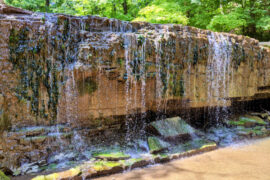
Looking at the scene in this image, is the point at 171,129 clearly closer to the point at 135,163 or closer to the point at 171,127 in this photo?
the point at 171,127

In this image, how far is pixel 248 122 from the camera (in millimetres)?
7801

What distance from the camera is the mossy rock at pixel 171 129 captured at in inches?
226

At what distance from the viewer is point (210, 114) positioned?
7.73 m

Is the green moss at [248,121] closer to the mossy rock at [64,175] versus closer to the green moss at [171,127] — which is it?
the green moss at [171,127]

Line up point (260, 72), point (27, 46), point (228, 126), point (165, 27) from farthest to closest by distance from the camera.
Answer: point (260, 72), point (228, 126), point (165, 27), point (27, 46)

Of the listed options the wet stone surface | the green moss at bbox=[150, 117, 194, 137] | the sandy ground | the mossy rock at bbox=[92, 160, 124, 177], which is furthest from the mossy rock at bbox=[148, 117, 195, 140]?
the mossy rock at bbox=[92, 160, 124, 177]

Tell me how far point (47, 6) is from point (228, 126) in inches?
488

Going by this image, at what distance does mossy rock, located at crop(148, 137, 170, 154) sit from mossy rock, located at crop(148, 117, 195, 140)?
8.5 inches

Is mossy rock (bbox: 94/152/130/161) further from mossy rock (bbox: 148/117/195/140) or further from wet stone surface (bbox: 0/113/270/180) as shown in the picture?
mossy rock (bbox: 148/117/195/140)

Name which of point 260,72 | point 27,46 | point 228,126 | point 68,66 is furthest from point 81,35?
point 260,72

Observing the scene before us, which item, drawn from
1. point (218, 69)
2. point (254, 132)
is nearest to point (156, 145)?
point (218, 69)

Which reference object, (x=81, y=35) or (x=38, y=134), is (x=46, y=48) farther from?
(x=38, y=134)

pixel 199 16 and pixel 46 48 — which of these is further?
pixel 199 16

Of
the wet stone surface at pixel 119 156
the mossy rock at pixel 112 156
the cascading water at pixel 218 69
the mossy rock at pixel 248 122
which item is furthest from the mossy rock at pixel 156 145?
the mossy rock at pixel 248 122
